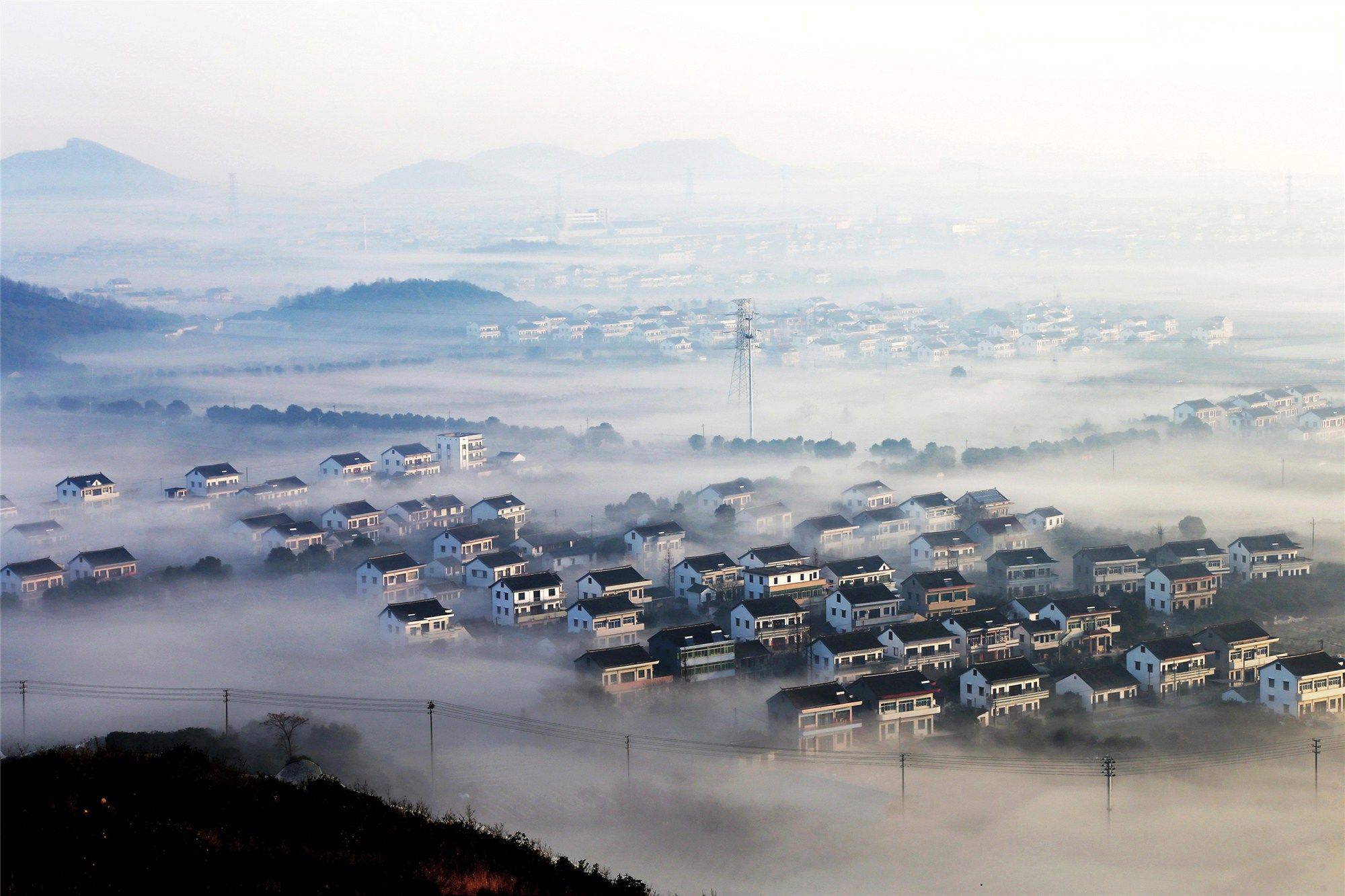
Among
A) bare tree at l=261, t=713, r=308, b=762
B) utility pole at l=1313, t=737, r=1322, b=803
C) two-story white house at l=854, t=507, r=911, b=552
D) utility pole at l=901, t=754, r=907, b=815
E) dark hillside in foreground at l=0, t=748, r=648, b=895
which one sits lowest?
utility pole at l=1313, t=737, r=1322, b=803

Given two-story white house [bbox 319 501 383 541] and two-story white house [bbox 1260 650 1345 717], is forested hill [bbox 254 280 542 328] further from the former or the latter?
two-story white house [bbox 1260 650 1345 717]

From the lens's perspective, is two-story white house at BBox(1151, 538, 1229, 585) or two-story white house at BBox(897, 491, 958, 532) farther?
two-story white house at BBox(897, 491, 958, 532)

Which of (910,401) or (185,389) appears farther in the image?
(185,389)

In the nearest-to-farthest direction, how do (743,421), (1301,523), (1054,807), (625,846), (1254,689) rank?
(625,846) → (1054,807) → (1254,689) → (1301,523) → (743,421)

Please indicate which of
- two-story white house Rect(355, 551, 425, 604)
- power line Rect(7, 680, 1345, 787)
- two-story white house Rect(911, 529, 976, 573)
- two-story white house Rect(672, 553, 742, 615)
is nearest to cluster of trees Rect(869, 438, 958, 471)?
two-story white house Rect(911, 529, 976, 573)

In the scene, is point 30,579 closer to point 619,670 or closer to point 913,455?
point 619,670

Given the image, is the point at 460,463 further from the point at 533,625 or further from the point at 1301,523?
the point at 1301,523

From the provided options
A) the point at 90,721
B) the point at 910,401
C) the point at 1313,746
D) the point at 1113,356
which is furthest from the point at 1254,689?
the point at 1113,356
